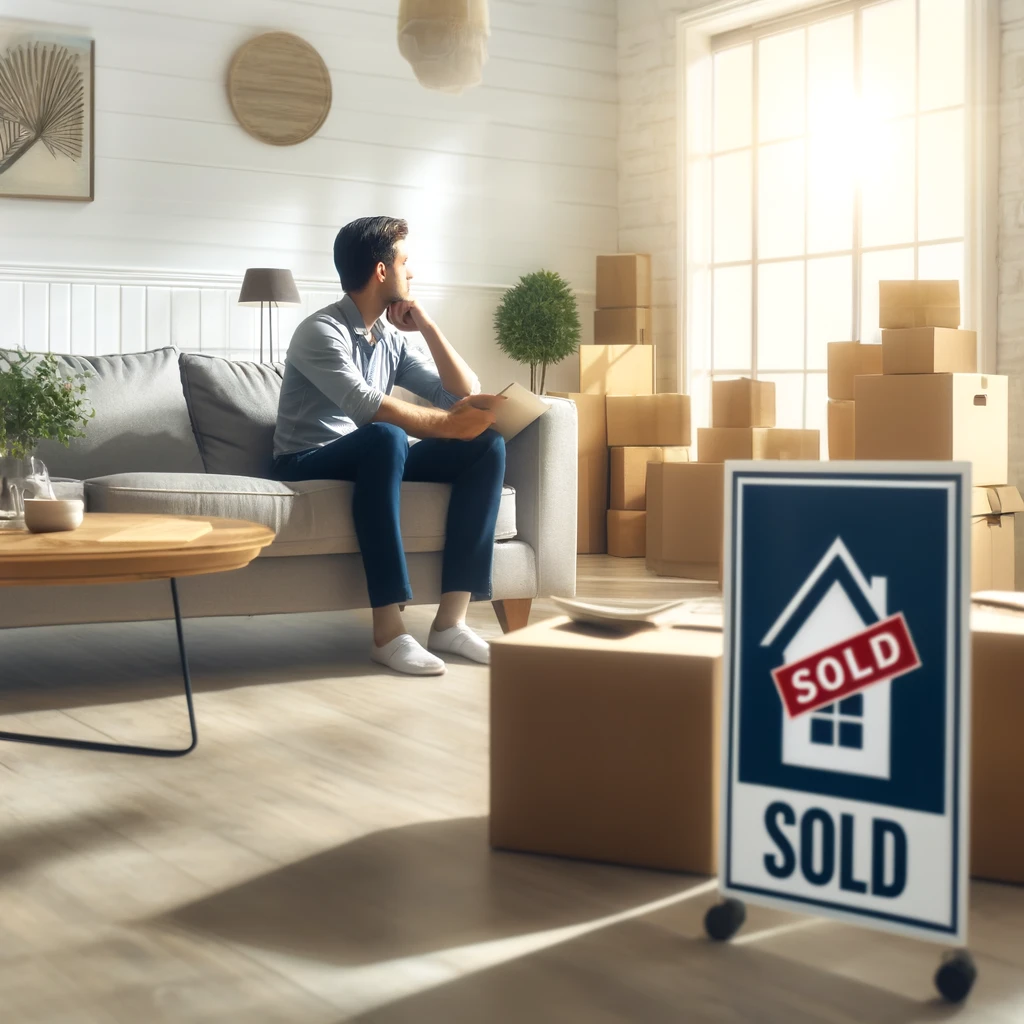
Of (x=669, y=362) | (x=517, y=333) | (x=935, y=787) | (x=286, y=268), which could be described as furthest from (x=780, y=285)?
(x=935, y=787)

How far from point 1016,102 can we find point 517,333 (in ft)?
7.17

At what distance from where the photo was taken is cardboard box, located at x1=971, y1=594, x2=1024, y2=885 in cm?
150

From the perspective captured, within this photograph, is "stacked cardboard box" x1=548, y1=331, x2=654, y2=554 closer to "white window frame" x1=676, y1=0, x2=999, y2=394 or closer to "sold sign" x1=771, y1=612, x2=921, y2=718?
"white window frame" x1=676, y1=0, x2=999, y2=394

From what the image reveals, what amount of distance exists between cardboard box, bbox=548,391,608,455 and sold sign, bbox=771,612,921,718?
4117mm

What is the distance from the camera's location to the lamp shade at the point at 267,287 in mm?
4828

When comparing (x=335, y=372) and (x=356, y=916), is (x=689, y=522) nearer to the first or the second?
(x=335, y=372)

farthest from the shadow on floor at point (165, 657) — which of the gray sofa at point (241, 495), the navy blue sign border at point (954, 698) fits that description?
the navy blue sign border at point (954, 698)

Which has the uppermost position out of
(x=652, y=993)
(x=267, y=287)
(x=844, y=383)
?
(x=267, y=287)

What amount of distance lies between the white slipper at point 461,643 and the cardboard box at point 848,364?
2.07 m

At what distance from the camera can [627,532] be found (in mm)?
5340

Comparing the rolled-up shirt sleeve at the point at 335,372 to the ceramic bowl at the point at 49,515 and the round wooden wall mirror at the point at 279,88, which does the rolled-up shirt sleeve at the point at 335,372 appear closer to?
the ceramic bowl at the point at 49,515

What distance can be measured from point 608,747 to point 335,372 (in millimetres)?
1587

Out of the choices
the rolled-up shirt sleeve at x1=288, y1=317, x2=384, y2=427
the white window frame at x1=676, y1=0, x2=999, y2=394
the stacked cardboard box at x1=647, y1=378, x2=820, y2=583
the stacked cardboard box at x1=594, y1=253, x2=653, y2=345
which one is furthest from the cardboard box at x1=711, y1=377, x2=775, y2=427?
the rolled-up shirt sleeve at x1=288, y1=317, x2=384, y2=427

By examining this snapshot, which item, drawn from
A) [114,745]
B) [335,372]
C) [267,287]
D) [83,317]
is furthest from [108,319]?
[114,745]
